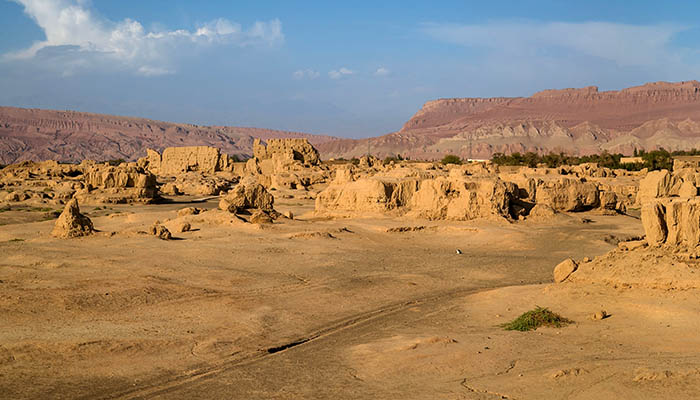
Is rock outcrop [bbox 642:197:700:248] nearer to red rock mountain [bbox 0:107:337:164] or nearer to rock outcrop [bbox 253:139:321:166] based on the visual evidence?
rock outcrop [bbox 253:139:321:166]

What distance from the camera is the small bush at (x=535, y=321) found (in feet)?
25.0

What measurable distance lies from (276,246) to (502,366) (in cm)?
841

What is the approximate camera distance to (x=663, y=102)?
16475 centimetres

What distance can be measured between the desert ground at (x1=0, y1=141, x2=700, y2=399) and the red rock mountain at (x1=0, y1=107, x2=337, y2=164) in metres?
121

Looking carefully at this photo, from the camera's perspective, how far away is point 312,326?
8.32m

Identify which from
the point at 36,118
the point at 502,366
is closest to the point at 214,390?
the point at 502,366

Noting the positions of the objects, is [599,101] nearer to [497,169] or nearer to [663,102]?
[663,102]

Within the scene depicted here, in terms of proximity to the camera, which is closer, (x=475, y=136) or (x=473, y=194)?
(x=473, y=194)

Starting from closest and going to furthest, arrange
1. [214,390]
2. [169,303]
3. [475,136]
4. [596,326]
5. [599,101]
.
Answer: [214,390] < [596,326] < [169,303] < [475,136] < [599,101]

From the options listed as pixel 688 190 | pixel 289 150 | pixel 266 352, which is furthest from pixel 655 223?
pixel 289 150

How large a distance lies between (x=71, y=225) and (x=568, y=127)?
145 metres

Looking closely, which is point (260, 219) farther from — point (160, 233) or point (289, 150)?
point (289, 150)

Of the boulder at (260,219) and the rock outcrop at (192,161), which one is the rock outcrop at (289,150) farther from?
the boulder at (260,219)

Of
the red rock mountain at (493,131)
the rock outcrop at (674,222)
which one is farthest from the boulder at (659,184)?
the red rock mountain at (493,131)
